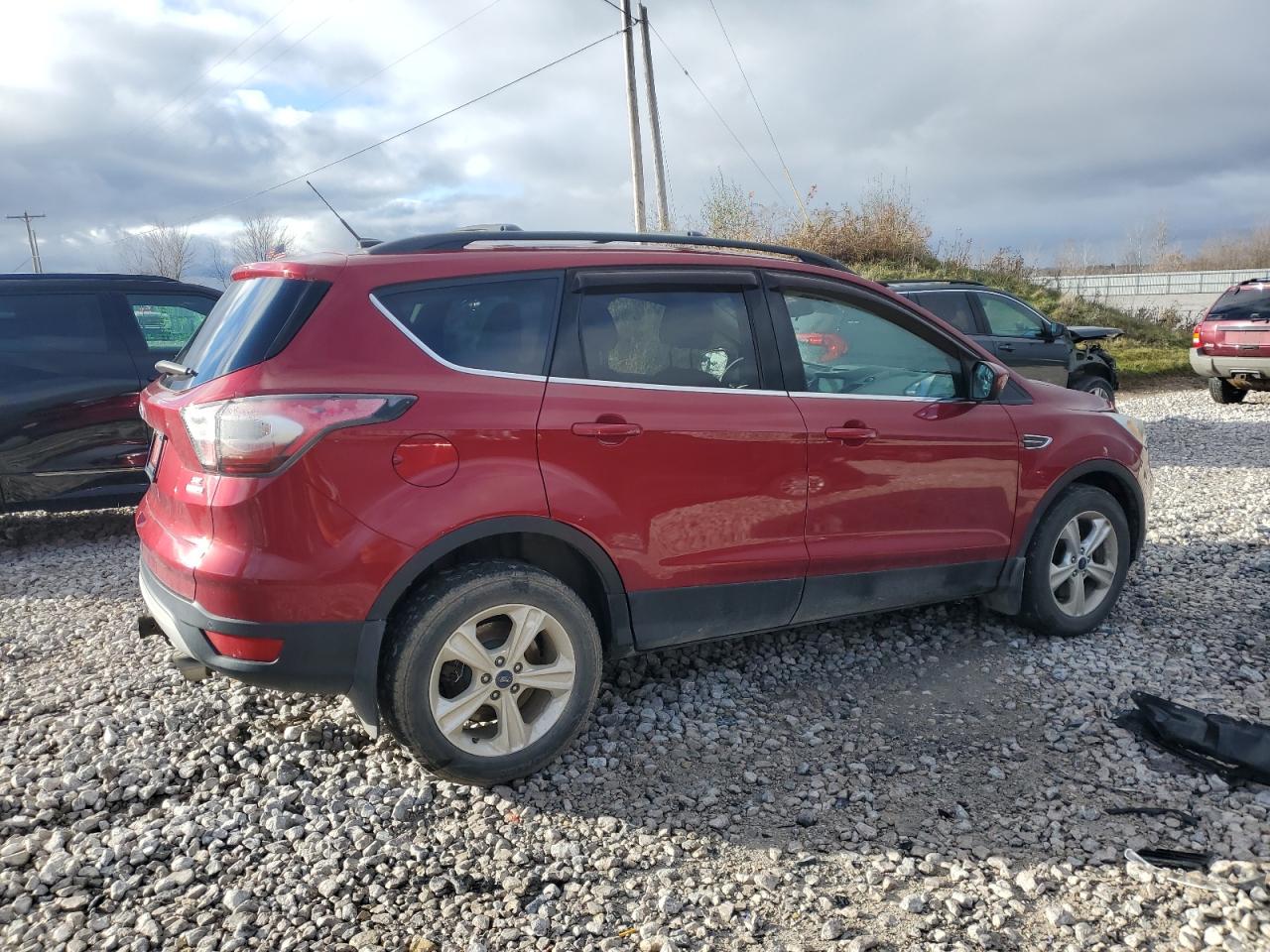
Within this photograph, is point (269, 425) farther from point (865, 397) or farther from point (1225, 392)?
point (1225, 392)

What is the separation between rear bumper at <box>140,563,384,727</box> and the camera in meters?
2.95

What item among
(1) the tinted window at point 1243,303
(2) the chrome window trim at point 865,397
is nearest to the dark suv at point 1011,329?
(1) the tinted window at point 1243,303

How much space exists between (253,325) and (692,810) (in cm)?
216

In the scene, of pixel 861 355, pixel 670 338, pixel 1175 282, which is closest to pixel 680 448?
pixel 670 338

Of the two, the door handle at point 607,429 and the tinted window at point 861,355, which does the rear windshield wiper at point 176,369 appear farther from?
the tinted window at point 861,355

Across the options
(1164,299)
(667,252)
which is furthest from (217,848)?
(1164,299)

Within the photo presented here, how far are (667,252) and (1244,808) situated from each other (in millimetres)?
2785

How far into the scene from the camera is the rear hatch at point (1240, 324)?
45.0ft

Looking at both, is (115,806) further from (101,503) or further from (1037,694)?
(101,503)

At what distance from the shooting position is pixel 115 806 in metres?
3.23

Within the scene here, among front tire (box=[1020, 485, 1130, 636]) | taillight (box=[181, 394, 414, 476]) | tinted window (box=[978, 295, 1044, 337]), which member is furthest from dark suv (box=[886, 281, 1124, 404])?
taillight (box=[181, 394, 414, 476])

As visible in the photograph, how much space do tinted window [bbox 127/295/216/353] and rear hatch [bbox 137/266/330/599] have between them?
395cm

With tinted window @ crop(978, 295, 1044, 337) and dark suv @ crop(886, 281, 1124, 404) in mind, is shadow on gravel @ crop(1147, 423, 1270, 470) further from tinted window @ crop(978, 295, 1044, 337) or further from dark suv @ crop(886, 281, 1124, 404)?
tinted window @ crop(978, 295, 1044, 337)

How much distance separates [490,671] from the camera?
126 inches
